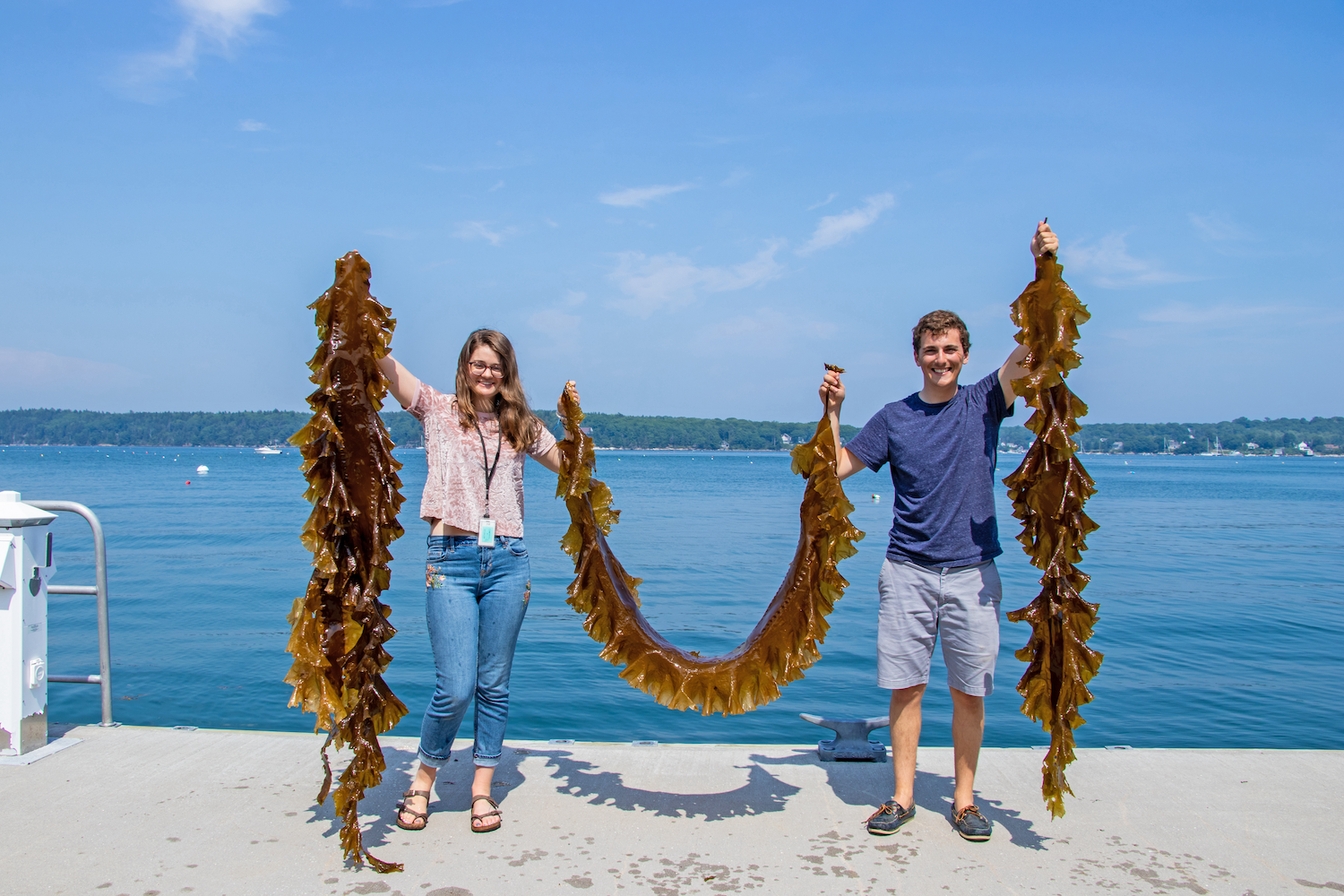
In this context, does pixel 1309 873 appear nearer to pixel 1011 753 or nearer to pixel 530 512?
pixel 1011 753

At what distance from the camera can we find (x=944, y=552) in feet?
13.6

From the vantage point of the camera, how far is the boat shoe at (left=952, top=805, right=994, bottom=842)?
400cm

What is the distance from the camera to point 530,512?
129 feet

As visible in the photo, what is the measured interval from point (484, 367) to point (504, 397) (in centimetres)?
17

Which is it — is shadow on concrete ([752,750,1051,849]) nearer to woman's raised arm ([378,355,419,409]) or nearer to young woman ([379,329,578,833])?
young woman ([379,329,578,833])

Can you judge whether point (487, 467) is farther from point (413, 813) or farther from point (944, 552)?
point (944, 552)

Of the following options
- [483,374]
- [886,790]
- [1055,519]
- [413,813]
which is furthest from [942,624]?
[413,813]

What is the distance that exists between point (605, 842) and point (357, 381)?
2.27 metres

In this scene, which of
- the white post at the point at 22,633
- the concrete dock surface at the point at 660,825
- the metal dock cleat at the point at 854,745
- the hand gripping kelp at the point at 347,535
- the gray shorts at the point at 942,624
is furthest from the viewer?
the metal dock cleat at the point at 854,745

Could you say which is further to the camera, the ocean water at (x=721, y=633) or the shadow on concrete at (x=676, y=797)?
the ocean water at (x=721, y=633)

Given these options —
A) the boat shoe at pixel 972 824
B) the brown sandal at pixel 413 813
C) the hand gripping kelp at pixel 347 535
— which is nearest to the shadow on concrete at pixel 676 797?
the brown sandal at pixel 413 813

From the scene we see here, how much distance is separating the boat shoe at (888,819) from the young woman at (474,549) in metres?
1.69

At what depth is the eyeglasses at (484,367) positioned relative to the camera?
424 centimetres

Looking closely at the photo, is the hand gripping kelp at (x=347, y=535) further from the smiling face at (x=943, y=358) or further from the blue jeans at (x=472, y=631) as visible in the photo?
the smiling face at (x=943, y=358)
